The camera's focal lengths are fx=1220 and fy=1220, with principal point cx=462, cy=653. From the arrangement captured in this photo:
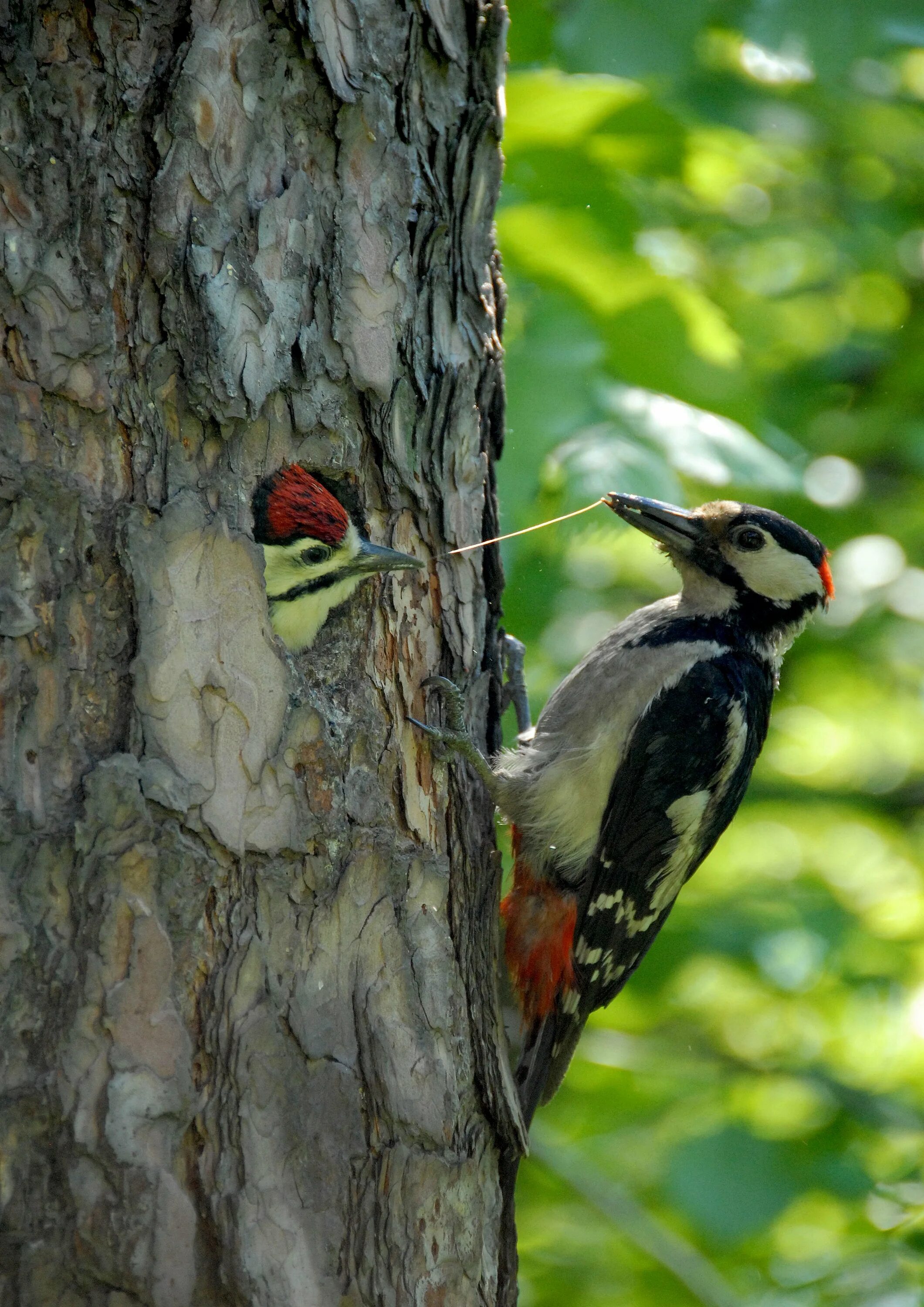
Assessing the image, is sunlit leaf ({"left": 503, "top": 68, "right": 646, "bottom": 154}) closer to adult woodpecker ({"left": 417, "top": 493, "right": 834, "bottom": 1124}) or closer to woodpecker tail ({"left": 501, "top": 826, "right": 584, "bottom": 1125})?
adult woodpecker ({"left": 417, "top": 493, "right": 834, "bottom": 1124})

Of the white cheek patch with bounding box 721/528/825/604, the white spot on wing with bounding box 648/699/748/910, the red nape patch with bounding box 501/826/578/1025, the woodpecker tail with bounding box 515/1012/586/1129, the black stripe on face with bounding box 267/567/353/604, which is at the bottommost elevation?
the woodpecker tail with bounding box 515/1012/586/1129

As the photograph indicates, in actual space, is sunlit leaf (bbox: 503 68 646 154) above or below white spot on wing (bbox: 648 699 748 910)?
above

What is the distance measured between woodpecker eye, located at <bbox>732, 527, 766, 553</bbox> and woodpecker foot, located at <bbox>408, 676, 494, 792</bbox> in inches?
49.7

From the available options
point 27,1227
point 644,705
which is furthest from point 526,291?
point 27,1227

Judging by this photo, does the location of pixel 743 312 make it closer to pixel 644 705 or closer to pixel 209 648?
pixel 644 705

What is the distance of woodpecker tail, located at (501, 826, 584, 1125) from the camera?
3023 millimetres

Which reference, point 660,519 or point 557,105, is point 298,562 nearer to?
point 660,519

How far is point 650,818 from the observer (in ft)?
10.8

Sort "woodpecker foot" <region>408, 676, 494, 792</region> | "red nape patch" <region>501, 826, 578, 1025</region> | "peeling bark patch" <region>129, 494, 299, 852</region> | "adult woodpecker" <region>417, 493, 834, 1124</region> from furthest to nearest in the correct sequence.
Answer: "adult woodpecker" <region>417, 493, 834, 1124</region> < "red nape patch" <region>501, 826, 578, 1025</region> < "woodpecker foot" <region>408, 676, 494, 792</region> < "peeling bark patch" <region>129, 494, 299, 852</region>

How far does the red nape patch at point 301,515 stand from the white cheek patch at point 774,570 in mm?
1451

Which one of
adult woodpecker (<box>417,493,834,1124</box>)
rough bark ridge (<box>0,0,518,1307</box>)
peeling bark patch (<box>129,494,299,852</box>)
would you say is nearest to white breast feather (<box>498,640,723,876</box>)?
adult woodpecker (<box>417,493,834,1124</box>)

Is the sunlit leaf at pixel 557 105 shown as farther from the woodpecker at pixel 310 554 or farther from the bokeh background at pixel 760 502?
the woodpecker at pixel 310 554

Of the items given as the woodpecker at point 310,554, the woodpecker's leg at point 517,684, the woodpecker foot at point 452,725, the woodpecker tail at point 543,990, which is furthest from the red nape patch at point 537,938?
the woodpecker at point 310,554

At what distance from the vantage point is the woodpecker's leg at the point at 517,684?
3.51 meters
